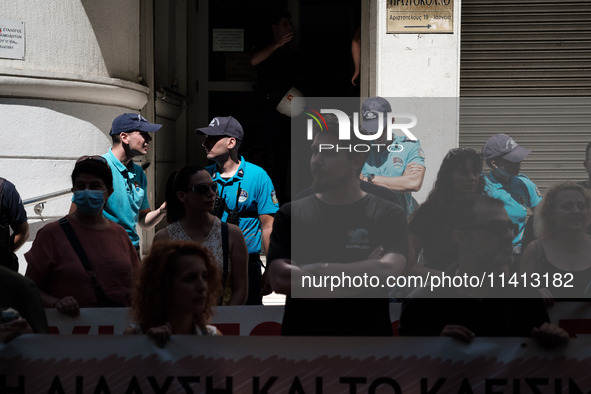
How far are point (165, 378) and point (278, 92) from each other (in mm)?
6307

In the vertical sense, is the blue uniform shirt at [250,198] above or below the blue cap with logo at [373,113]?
below

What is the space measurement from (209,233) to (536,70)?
541 centimetres

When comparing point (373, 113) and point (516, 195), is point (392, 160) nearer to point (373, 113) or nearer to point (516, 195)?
point (373, 113)

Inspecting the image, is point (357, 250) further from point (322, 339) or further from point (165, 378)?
point (165, 378)

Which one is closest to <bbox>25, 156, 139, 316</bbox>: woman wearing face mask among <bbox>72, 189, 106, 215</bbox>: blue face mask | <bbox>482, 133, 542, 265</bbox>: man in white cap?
<bbox>72, 189, 106, 215</bbox>: blue face mask

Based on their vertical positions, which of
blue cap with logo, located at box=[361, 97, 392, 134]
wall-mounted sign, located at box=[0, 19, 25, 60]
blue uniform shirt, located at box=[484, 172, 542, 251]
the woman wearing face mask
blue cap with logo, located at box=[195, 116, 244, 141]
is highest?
wall-mounted sign, located at box=[0, 19, 25, 60]

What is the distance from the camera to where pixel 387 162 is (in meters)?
5.67

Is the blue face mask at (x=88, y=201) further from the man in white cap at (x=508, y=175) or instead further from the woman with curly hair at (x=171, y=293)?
the man in white cap at (x=508, y=175)

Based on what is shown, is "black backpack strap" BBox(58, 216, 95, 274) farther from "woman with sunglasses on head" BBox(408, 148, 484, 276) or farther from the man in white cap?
the man in white cap

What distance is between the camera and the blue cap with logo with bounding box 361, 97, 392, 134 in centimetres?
547

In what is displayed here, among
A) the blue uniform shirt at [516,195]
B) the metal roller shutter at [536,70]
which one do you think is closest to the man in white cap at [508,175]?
the blue uniform shirt at [516,195]

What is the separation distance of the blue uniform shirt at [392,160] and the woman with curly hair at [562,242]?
1216 mm

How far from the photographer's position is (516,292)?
3.77 meters

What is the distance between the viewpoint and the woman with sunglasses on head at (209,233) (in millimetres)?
4746
